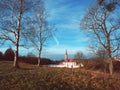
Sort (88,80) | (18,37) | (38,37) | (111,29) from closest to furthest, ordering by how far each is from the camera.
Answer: (88,80) < (18,37) < (38,37) < (111,29)

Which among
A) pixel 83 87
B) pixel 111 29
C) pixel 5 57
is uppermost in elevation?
pixel 111 29

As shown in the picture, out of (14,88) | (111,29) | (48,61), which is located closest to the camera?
(14,88)

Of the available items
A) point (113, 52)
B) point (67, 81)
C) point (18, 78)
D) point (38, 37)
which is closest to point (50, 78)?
point (67, 81)

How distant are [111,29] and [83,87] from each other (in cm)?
2553

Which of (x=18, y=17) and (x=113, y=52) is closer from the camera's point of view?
(x=18, y=17)

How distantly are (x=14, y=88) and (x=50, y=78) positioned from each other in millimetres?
3615

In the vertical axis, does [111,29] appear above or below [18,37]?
above

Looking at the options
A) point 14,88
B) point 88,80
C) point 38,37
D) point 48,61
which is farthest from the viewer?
point 48,61

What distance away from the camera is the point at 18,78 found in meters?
15.7

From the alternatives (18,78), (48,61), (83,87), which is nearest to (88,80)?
(83,87)

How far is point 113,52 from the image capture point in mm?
39688

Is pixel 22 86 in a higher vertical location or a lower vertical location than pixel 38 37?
lower

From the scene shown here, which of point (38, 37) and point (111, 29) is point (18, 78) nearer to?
point (38, 37)

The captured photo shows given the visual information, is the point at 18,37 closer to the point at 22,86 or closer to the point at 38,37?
the point at 22,86
